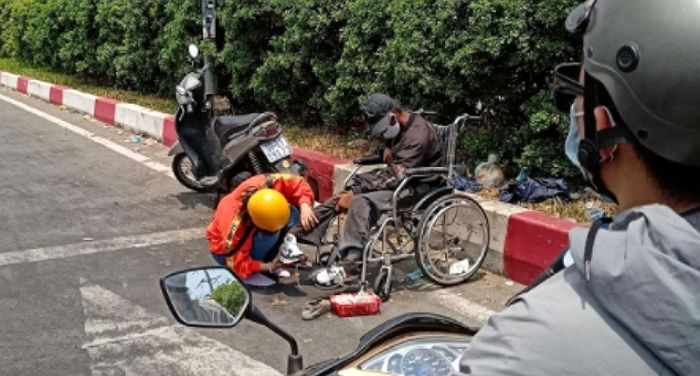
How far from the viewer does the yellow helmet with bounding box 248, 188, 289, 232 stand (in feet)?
15.7

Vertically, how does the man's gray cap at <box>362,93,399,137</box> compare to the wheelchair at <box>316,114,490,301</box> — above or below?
above

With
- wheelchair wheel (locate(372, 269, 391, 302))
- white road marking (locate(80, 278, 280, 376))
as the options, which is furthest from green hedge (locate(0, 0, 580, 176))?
white road marking (locate(80, 278, 280, 376))

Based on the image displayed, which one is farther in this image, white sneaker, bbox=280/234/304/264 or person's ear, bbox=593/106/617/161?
white sneaker, bbox=280/234/304/264

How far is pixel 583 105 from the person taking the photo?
1.26 meters

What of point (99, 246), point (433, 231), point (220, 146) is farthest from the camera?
point (220, 146)

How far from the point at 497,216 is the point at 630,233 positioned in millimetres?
4370

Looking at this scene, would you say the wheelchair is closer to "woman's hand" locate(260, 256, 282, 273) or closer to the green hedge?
"woman's hand" locate(260, 256, 282, 273)

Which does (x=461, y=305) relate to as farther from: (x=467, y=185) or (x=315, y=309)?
(x=467, y=185)

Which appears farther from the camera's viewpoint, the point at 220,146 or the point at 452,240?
the point at 220,146

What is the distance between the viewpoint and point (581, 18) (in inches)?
52.0

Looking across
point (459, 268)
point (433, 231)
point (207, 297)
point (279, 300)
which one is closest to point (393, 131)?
point (433, 231)

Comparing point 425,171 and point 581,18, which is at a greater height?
point 581,18

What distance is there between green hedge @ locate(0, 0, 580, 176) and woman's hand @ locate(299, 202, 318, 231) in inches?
71.2

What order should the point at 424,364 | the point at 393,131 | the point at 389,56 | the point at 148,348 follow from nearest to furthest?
the point at 424,364, the point at 148,348, the point at 393,131, the point at 389,56
